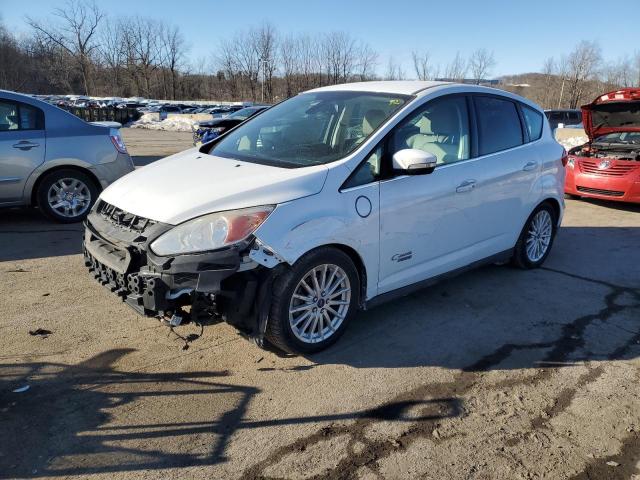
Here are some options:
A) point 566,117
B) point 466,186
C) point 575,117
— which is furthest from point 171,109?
point 466,186

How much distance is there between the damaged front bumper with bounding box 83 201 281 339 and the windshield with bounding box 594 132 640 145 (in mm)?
9170

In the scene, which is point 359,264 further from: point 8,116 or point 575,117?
point 575,117

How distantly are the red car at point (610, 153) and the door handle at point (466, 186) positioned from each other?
5.89 m

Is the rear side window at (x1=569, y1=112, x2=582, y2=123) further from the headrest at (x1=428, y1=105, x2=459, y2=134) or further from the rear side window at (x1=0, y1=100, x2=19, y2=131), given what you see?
the rear side window at (x1=0, y1=100, x2=19, y2=131)

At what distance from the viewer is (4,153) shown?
645 centimetres

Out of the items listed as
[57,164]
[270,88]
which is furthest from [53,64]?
[57,164]

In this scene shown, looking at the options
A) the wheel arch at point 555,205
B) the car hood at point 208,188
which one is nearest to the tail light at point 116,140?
the car hood at point 208,188

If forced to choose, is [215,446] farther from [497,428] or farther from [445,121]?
[445,121]

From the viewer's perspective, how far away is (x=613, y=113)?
371 inches

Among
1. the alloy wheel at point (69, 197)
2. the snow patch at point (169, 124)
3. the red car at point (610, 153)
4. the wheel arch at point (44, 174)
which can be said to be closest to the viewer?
the wheel arch at point (44, 174)

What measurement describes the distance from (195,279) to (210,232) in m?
0.30

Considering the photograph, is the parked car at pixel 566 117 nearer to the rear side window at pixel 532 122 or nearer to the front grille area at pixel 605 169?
the front grille area at pixel 605 169

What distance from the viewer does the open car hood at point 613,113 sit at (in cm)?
872

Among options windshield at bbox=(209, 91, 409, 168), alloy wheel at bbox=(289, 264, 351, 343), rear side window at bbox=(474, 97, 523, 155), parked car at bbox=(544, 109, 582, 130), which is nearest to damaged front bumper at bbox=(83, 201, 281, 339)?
alloy wheel at bbox=(289, 264, 351, 343)
